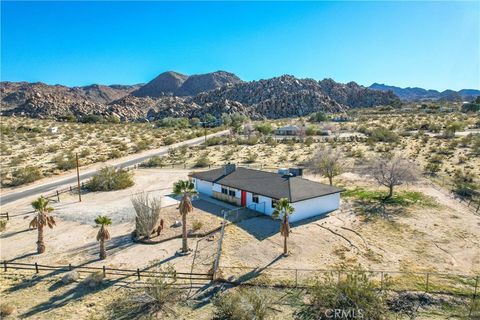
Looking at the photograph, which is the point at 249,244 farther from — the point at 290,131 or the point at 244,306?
the point at 290,131

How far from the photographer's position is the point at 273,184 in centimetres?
2892

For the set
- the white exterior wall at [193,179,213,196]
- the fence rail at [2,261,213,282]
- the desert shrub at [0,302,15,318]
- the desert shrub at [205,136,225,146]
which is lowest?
the desert shrub at [0,302,15,318]

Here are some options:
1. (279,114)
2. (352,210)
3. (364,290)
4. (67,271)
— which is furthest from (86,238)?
(279,114)

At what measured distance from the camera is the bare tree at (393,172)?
Answer: 31.4 meters

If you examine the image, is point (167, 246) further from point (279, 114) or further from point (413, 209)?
point (279, 114)

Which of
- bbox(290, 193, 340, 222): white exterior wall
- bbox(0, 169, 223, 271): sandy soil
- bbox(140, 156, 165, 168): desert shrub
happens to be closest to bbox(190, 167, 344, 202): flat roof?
bbox(290, 193, 340, 222): white exterior wall

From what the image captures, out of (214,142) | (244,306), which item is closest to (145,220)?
(244,306)

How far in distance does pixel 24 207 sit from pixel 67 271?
16775mm

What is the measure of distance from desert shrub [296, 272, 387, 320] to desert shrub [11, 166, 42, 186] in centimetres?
3981

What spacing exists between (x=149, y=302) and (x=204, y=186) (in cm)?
1820

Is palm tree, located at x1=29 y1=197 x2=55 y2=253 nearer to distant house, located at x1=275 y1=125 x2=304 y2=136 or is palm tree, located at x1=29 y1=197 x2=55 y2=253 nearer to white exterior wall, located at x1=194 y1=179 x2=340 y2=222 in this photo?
white exterior wall, located at x1=194 y1=179 x2=340 y2=222

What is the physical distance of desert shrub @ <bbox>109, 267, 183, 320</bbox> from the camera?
624 inches

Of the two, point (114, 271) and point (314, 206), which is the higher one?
point (314, 206)

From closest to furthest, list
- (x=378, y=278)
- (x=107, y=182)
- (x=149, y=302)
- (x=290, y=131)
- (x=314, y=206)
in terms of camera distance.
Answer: (x=149, y=302) < (x=378, y=278) < (x=314, y=206) < (x=107, y=182) < (x=290, y=131)
